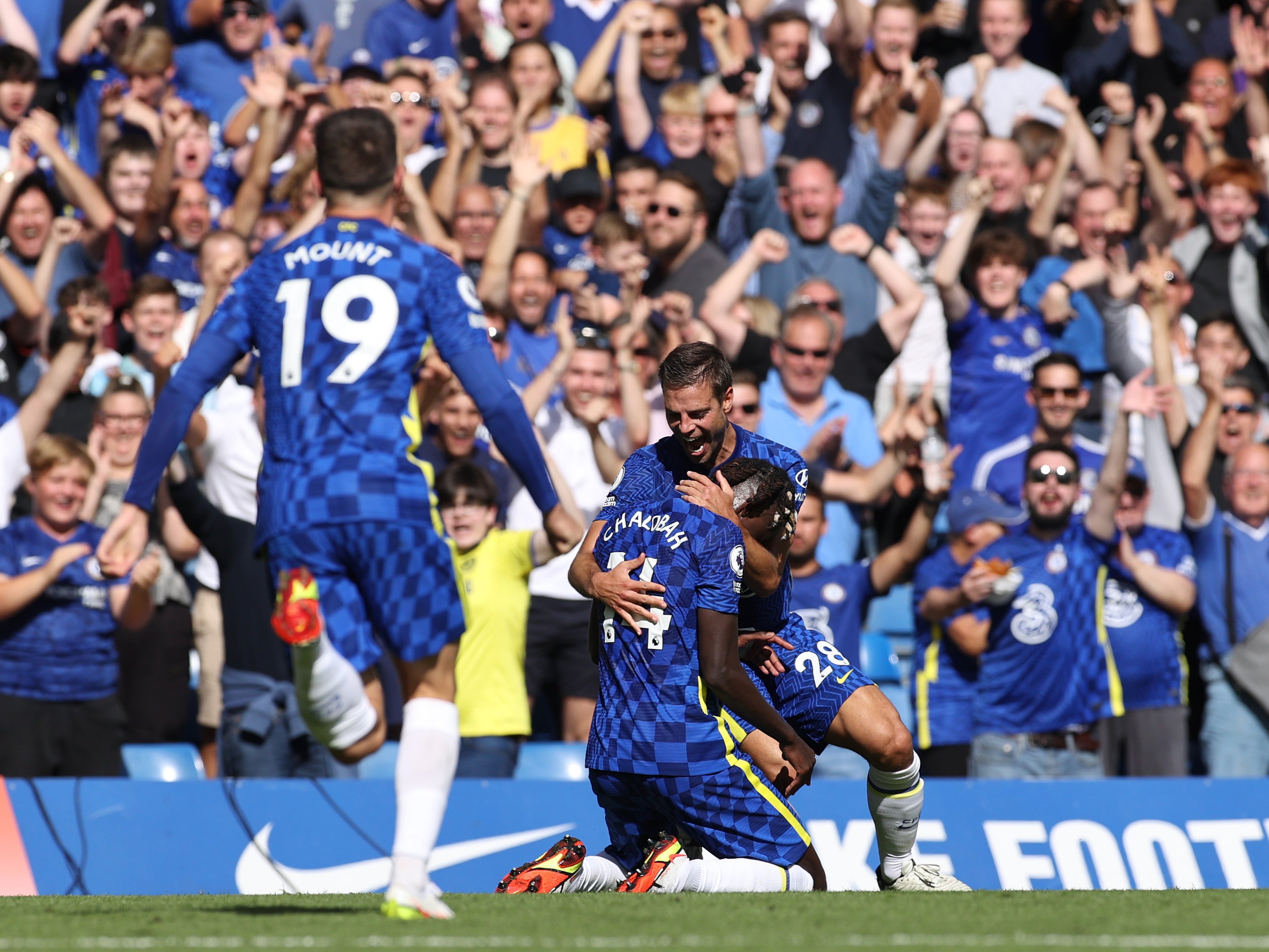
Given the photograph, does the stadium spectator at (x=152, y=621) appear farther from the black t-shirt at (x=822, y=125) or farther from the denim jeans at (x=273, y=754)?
the black t-shirt at (x=822, y=125)

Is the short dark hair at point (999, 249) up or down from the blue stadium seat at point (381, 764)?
up

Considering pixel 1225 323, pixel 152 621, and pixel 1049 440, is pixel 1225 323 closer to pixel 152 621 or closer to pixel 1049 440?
pixel 1049 440

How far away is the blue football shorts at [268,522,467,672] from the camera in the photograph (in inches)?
191

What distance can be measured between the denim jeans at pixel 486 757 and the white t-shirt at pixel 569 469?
978mm

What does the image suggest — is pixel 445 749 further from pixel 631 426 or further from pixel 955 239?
pixel 955 239

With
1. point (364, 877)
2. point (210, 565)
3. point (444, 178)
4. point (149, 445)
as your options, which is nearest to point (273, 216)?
point (444, 178)

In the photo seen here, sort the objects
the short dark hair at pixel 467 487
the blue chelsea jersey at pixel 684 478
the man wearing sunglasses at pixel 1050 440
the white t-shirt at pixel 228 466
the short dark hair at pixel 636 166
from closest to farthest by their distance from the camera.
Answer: the blue chelsea jersey at pixel 684 478 → the short dark hair at pixel 467 487 → the white t-shirt at pixel 228 466 → the man wearing sunglasses at pixel 1050 440 → the short dark hair at pixel 636 166

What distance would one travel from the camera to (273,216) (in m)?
9.95

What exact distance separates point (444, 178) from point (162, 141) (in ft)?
5.89

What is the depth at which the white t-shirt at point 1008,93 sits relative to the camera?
12.3 metres

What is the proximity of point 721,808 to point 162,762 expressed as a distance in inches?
151

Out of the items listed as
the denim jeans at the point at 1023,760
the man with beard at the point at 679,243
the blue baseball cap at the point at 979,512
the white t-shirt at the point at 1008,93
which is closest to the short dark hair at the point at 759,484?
the denim jeans at the point at 1023,760

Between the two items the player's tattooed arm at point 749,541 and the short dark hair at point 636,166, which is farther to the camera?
the short dark hair at point 636,166

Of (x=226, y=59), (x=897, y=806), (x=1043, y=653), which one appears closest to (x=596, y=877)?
(x=897, y=806)
